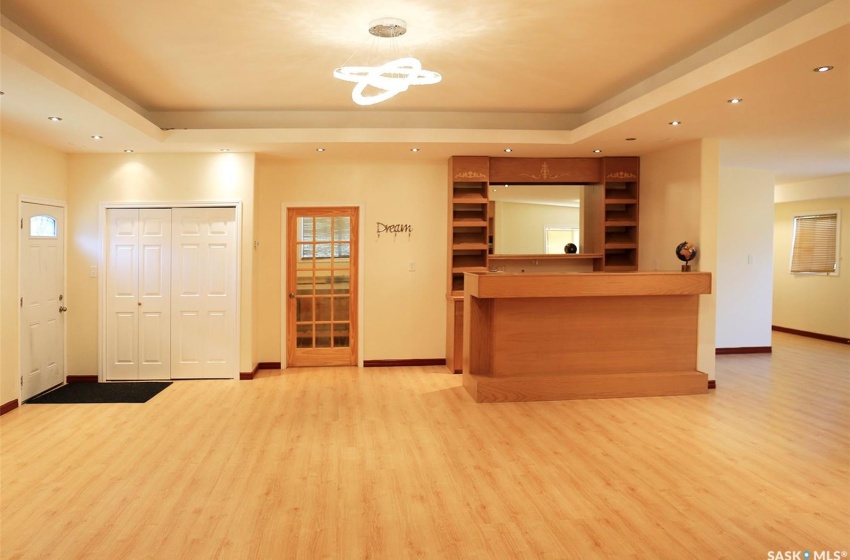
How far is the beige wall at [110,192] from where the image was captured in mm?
6188

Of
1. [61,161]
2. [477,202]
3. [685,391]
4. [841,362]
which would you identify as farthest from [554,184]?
[61,161]

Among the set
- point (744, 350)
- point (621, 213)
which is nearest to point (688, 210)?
point (621, 213)

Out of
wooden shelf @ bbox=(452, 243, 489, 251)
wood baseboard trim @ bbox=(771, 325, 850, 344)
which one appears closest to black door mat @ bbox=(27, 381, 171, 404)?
wooden shelf @ bbox=(452, 243, 489, 251)

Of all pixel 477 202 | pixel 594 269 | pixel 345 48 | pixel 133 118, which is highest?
pixel 345 48

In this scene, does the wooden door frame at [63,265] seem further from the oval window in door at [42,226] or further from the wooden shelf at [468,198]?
the wooden shelf at [468,198]

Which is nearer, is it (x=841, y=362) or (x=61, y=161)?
(x=61, y=161)

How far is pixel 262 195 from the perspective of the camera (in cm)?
684

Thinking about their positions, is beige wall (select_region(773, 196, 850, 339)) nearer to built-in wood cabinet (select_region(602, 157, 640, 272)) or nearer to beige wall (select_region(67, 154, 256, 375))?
built-in wood cabinet (select_region(602, 157, 640, 272))

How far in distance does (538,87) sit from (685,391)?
3244 millimetres

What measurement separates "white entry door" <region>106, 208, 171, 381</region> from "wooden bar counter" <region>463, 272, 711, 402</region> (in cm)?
335

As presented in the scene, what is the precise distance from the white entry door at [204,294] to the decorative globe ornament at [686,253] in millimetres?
4671

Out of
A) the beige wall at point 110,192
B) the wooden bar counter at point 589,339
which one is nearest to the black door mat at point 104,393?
the beige wall at point 110,192

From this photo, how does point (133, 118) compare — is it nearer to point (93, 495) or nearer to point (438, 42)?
point (438, 42)

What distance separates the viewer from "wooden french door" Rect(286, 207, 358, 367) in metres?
6.93
